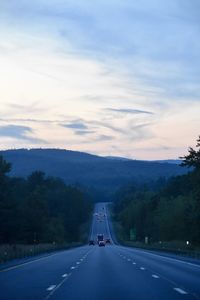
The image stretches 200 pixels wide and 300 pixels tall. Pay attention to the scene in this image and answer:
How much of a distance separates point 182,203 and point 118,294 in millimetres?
117117

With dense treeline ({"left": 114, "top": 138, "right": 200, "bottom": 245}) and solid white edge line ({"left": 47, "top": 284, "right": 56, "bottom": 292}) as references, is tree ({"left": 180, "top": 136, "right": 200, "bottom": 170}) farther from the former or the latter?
solid white edge line ({"left": 47, "top": 284, "right": 56, "bottom": 292})

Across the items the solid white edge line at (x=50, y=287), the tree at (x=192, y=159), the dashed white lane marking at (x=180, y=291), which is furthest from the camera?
the tree at (x=192, y=159)

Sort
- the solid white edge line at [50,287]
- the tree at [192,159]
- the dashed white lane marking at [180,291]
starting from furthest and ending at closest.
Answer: the tree at [192,159]
the solid white edge line at [50,287]
the dashed white lane marking at [180,291]

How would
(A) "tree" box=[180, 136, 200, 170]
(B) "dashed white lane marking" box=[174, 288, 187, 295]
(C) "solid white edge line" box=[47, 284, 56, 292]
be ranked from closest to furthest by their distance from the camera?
(B) "dashed white lane marking" box=[174, 288, 187, 295] → (C) "solid white edge line" box=[47, 284, 56, 292] → (A) "tree" box=[180, 136, 200, 170]

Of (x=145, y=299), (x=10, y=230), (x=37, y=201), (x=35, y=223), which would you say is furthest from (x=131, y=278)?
(x=37, y=201)

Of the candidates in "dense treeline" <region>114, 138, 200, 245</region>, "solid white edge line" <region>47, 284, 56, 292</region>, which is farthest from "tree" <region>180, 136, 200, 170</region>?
"solid white edge line" <region>47, 284, 56, 292</region>

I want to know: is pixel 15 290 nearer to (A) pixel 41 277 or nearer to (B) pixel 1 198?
(A) pixel 41 277

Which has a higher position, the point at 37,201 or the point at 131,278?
the point at 37,201

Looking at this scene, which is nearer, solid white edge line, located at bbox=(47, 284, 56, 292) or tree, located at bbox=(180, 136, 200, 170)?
solid white edge line, located at bbox=(47, 284, 56, 292)

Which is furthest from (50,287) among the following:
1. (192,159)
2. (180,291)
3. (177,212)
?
(177,212)

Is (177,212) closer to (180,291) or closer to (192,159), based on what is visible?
(192,159)

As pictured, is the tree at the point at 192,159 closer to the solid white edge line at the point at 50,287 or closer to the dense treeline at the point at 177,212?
the dense treeline at the point at 177,212

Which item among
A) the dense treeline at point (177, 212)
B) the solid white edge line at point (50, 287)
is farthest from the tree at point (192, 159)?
the solid white edge line at point (50, 287)

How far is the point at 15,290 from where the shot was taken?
24.4 metres
